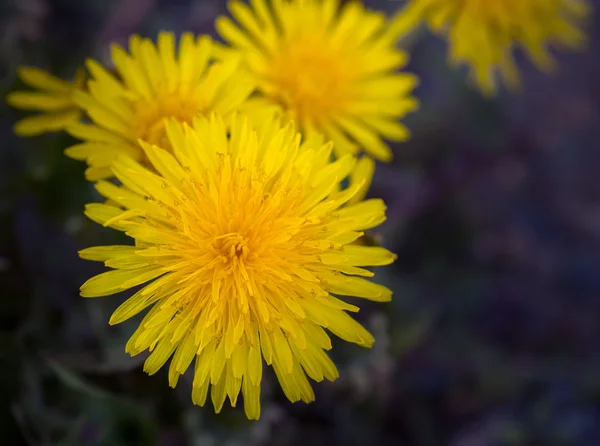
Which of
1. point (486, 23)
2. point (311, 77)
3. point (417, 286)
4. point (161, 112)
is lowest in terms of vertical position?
point (417, 286)

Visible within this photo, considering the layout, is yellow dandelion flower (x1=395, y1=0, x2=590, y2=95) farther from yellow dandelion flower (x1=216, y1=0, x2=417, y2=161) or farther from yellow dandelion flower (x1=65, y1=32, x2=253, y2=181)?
yellow dandelion flower (x1=65, y1=32, x2=253, y2=181)

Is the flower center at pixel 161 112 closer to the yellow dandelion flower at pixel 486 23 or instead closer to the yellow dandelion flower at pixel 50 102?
the yellow dandelion flower at pixel 50 102

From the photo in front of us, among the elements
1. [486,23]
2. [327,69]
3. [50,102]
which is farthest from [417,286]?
[50,102]

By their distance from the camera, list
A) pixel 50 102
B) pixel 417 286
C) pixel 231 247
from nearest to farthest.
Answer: pixel 231 247, pixel 50 102, pixel 417 286

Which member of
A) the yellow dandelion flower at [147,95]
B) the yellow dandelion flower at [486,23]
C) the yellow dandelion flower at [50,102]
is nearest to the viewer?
the yellow dandelion flower at [147,95]

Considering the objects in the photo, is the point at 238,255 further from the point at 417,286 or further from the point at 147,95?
the point at 417,286

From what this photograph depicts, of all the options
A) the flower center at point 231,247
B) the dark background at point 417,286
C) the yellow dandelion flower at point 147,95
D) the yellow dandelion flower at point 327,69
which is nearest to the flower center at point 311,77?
the yellow dandelion flower at point 327,69

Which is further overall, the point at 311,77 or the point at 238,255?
the point at 311,77
